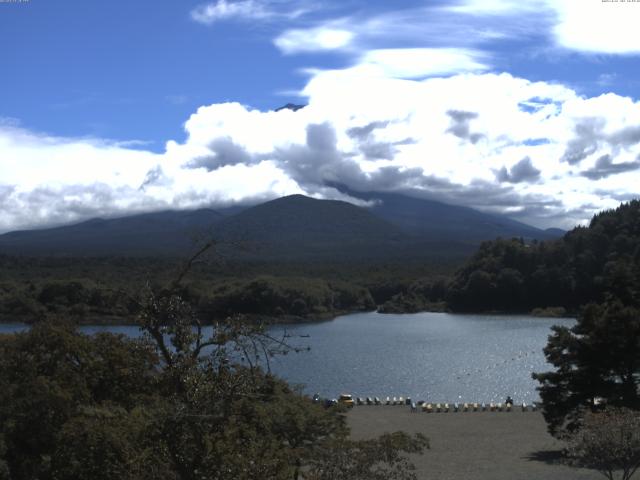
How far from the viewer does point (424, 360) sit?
44.1 metres

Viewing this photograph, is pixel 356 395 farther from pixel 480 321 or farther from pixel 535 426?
pixel 480 321

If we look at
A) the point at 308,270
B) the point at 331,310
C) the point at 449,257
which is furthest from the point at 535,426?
the point at 449,257

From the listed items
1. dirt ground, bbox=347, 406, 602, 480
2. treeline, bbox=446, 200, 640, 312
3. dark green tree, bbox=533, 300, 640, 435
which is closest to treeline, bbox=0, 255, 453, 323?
treeline, bbox=446, 200, 640, 312

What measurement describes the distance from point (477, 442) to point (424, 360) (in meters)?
21.7

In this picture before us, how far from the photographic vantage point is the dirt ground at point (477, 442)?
58.9 feet

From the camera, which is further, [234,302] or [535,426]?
[234,302]

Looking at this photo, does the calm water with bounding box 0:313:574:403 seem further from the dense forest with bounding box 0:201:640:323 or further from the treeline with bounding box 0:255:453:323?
the dense forest with bounding box 0:201:640:323

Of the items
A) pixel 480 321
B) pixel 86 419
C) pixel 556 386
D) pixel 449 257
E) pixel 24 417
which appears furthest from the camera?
pixel 449 257

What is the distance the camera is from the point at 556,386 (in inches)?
757

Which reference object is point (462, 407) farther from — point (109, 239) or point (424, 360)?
point (109, 239)

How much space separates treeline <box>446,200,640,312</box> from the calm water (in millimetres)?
9710

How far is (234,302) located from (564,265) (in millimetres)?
32300

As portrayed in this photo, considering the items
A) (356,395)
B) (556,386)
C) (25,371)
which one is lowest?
(356,395)

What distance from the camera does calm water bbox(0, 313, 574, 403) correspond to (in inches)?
1393
